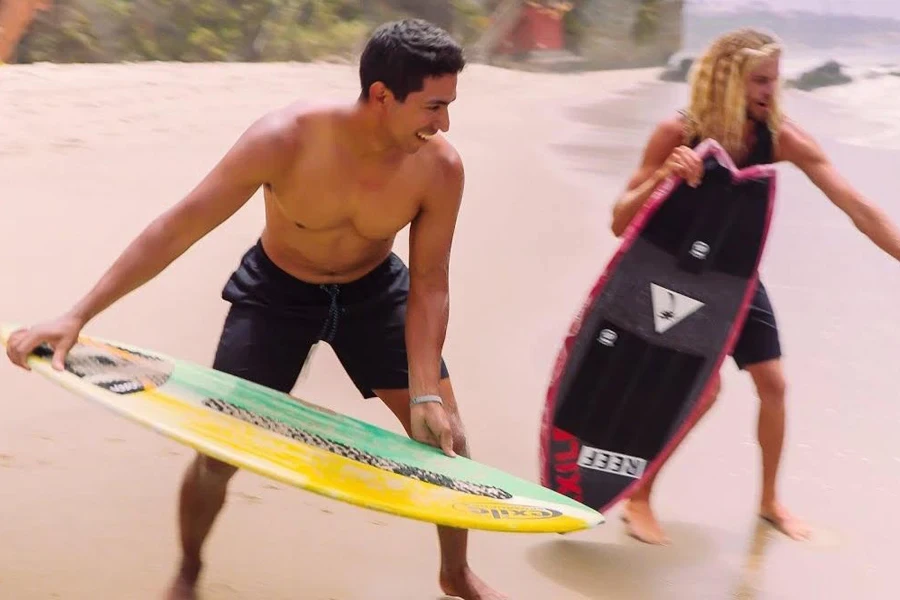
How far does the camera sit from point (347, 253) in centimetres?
161

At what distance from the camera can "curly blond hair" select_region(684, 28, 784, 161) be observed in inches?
72.8

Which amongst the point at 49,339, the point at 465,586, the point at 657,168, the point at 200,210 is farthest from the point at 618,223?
the point at 49,339

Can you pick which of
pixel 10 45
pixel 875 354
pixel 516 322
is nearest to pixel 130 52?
pixel 10 45

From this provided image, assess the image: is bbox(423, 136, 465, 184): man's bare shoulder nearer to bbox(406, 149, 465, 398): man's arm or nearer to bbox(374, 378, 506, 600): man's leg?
bbox(406, 149, 465, 398): man's arm

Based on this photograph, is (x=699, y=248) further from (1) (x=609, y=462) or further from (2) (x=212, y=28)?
(2) (x=212, y=28)

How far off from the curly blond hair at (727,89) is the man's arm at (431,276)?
22.4 inches

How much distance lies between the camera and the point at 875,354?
117 inches

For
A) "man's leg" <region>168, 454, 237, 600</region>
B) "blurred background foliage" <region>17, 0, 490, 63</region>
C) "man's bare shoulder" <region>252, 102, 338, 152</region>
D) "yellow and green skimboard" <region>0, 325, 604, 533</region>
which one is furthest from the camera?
"blurred background foliage" <region>17, 0, 490, 63</region>

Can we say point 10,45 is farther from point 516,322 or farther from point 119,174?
point 516,322

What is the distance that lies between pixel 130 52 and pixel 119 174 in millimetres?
397

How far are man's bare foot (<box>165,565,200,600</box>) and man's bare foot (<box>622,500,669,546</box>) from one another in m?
0.91

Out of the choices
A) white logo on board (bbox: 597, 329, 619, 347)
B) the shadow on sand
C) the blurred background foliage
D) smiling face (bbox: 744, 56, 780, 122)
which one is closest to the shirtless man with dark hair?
the shadow on sand

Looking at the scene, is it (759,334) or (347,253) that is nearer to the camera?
(347,253)

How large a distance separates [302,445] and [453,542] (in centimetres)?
34
